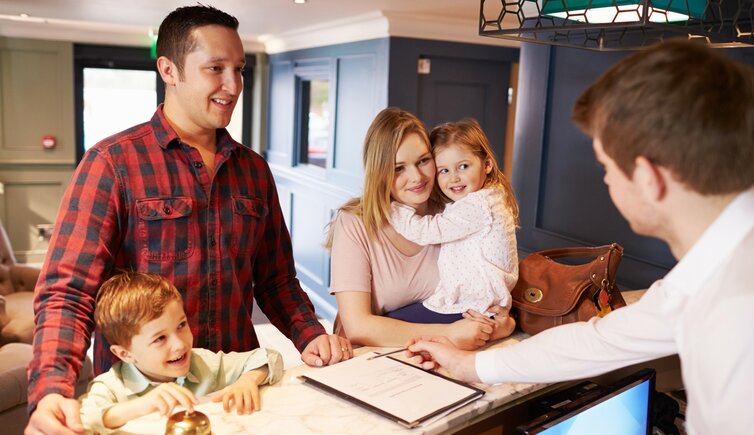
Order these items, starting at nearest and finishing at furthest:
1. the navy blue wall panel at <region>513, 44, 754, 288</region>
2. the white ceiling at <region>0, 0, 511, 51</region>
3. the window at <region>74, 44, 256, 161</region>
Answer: the navy blue wall panel at <region>513, 44, 754, 288</region> → the white ceiling at <region>0, 0, 511, 51</region> → the window at <region>74, 44, 256, 161</region>

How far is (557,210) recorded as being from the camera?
3.21m

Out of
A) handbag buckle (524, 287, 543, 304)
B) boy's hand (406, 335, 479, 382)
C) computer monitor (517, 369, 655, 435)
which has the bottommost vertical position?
computer monitor (517, 369, 655, 435)

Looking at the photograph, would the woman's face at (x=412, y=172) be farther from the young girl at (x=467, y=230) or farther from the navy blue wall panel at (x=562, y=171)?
the navy blue wall panel at (x=562, y=171)

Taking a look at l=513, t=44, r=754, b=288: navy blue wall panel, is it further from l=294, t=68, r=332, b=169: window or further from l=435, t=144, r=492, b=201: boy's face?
l=294, t=68, r=332, b=169: window

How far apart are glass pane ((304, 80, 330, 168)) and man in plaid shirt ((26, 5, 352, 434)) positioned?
162 inches

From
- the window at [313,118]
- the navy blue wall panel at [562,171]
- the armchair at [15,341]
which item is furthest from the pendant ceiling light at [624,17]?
the window at [313,118]

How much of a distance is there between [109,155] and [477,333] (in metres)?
0.97

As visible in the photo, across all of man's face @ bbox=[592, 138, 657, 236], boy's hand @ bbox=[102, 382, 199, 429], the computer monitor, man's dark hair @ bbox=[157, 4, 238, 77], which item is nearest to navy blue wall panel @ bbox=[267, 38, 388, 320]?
man's dark hair @ bbox=[157, 4, 238, 77]

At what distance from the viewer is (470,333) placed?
5.36 ft

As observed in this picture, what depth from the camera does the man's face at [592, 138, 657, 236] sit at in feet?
3.06

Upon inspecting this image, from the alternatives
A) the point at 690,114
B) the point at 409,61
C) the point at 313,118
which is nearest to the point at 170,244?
the point at 690,114

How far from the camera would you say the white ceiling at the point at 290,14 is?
429 cm

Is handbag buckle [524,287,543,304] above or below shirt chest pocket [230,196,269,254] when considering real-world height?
below

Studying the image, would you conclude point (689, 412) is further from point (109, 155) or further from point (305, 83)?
point (305, 83)
